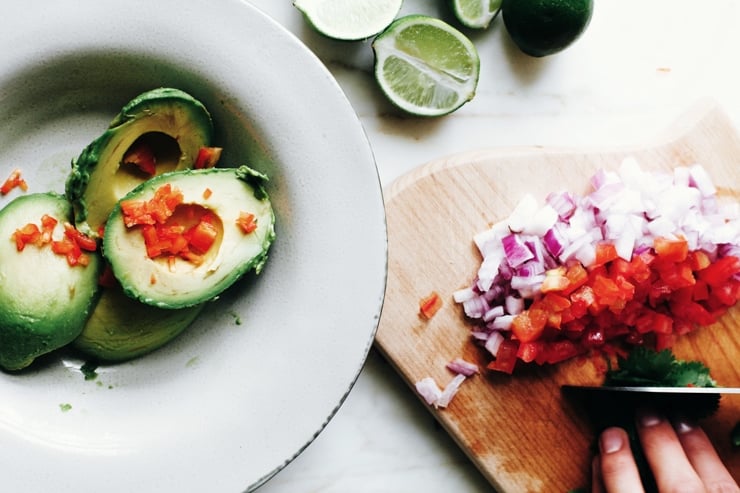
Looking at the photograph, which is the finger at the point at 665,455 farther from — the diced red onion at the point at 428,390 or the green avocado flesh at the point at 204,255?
the green avocado flesh at the point at 204,255

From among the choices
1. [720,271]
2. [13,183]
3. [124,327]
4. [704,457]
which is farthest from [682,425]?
[13,183]

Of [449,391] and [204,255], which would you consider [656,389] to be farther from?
[204,255]

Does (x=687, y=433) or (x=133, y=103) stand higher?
(x=133, y=103)

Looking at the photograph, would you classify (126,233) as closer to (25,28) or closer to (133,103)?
(133,103)

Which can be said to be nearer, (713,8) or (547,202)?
(547,202)

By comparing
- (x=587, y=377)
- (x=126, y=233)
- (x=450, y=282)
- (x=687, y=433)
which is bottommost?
(x=687, y=433)

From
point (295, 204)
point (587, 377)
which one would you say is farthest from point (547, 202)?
point (295, 204)
